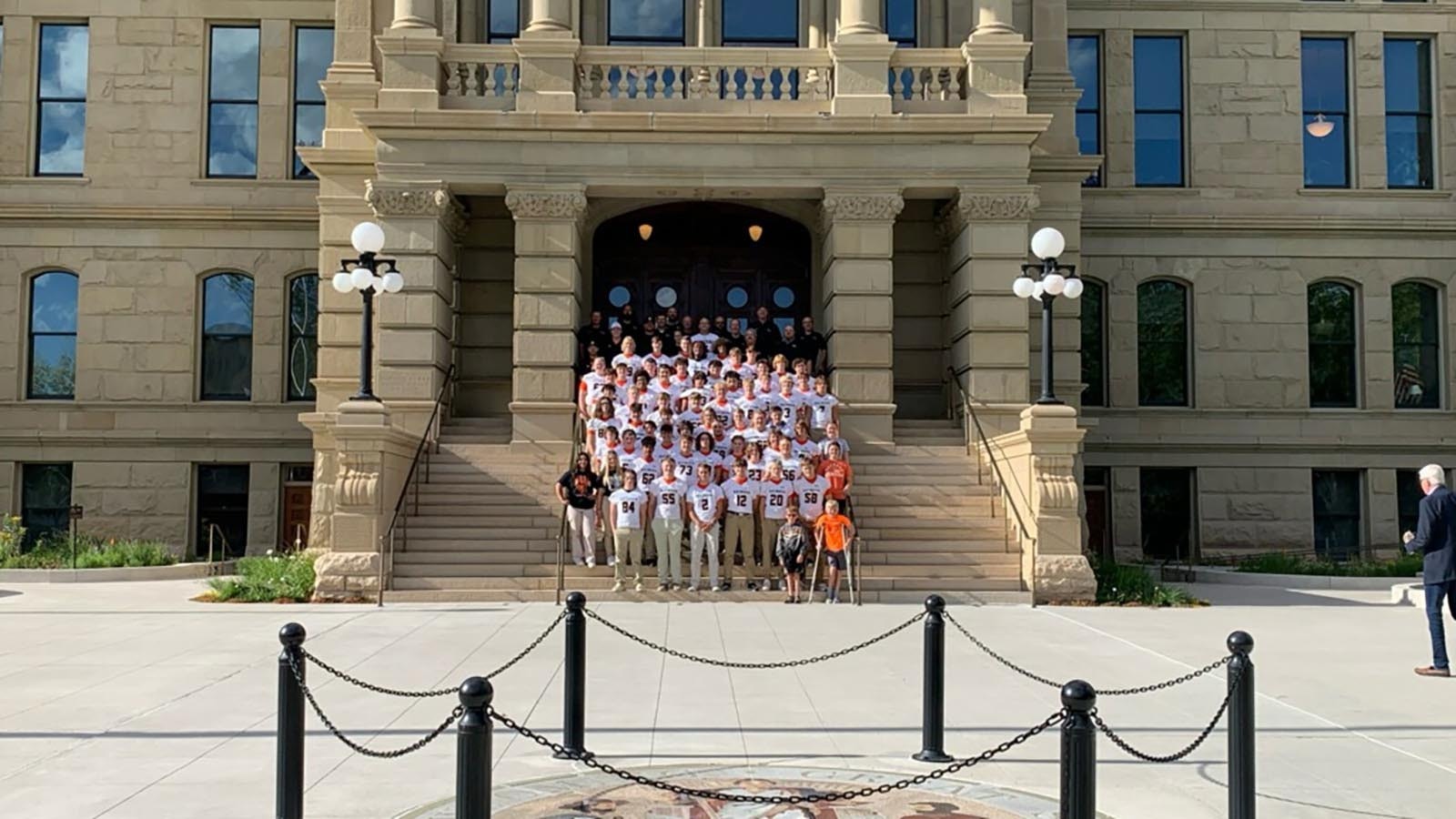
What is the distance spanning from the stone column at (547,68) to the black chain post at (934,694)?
53.4ft

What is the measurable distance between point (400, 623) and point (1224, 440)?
806 inches

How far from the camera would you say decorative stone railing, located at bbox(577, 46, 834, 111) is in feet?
78.0

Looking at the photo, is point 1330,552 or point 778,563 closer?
point 778,563

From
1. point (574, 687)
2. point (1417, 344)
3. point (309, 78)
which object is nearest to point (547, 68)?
point (309, 78)

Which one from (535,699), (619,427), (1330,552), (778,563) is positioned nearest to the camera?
(535,699)

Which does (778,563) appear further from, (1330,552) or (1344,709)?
(1330,552)

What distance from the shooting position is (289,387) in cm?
3016

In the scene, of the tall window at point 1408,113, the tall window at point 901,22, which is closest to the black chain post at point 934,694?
the tall window at point 901,22

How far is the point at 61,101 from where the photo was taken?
3045 centimetres

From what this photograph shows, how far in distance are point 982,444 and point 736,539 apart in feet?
16.7

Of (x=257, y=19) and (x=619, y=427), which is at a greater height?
(x=257, y=19)

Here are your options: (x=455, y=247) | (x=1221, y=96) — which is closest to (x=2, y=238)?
(x=455, y=247)

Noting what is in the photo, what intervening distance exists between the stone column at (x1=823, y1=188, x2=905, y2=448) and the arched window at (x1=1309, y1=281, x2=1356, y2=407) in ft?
41.2

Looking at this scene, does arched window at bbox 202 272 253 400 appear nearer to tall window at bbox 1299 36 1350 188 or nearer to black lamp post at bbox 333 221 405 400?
black lamp post at bbox 333 221 405 400
